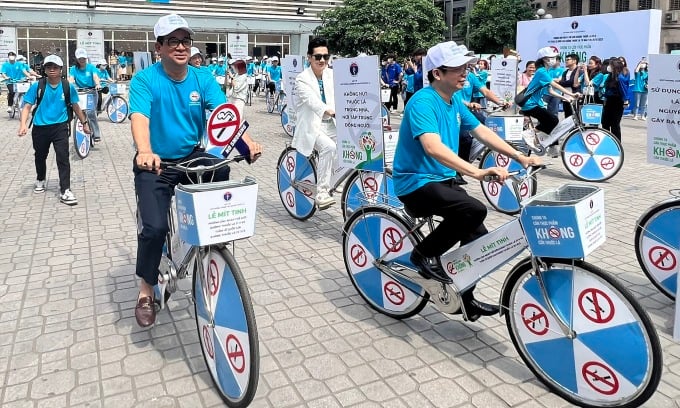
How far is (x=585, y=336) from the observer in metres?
2.85

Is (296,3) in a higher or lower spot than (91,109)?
higher

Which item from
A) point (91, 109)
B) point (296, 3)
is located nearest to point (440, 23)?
point (296, 3)

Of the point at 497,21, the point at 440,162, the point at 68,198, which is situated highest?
the point at 497,21

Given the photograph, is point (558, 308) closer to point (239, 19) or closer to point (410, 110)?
point (410, 110)

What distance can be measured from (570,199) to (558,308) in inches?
21.2


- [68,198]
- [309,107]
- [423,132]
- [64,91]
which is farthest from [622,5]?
[423,132]

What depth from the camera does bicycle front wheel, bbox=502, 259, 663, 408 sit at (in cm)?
268

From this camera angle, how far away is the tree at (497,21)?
45312mm

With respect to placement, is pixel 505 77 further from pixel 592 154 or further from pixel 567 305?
pixel 567 305

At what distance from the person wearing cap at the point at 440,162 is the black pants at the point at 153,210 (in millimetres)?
1114

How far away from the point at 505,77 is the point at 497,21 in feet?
119

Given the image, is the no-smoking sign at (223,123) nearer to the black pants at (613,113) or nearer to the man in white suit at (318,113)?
the man in white suit at (318,113)

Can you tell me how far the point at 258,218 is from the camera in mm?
6891

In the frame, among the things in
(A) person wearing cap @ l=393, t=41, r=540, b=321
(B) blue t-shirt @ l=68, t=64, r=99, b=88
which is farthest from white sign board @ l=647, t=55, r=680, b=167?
(B) blue t-shirt @ l=68, t=64, r=99, b=88
